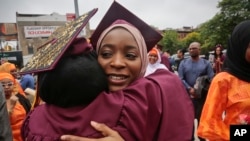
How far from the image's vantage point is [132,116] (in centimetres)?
118

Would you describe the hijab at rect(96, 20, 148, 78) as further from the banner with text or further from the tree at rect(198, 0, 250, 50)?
the tree at rect(198, 0, 250, 50)

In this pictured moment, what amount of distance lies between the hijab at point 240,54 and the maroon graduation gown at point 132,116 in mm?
1346

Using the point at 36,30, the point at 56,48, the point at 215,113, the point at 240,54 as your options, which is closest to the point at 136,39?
the point at 56,48

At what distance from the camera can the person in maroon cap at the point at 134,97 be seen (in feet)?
3.86

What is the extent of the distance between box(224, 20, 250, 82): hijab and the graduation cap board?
1587 mm

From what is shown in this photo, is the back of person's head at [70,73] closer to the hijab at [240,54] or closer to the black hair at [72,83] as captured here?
the black hair at [72,83]

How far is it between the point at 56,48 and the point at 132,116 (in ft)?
1.25

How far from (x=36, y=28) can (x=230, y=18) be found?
28018mm

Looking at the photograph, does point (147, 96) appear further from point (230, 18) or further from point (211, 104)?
point (230, 18)

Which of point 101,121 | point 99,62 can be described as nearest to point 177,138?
point 101,121

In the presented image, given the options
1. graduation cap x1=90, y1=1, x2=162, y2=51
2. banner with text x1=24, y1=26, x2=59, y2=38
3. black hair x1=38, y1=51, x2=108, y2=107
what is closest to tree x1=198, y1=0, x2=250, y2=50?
banner with text x1=24, y1=26, x2=59, y2=38

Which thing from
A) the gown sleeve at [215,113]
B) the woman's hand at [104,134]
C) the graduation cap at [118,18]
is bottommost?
the gown sleeve at [215,113]

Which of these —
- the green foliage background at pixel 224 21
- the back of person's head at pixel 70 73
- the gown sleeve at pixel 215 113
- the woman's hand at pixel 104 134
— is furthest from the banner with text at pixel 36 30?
the woman's hand at pixel 104 134

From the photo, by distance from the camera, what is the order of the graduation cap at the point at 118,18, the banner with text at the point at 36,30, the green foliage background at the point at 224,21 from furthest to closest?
the green foliage background at the point at 224,21
the banner with text at the point at 36,30
the graduation cap at the point at 118,18
